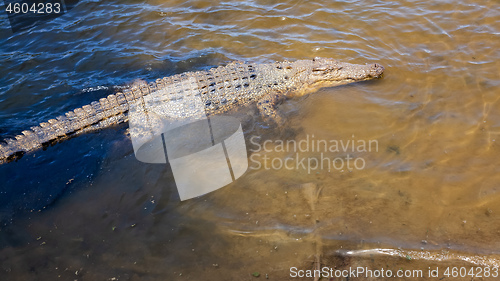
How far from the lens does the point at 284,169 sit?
442 centimetres

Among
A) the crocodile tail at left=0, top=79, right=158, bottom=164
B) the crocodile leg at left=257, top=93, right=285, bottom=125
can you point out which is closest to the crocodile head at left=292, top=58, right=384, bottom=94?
the crocodile leg at left=257, top=93, right=285, bottom=125

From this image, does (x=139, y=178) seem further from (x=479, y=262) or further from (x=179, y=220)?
(x=479, y=262)

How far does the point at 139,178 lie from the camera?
4.46m

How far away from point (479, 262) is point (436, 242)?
39 centimetres

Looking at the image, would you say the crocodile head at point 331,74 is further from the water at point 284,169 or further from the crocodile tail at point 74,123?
the crocodile tail at point 74,123

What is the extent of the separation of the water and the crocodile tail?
0.54ft

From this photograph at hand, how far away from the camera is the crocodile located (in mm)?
4949

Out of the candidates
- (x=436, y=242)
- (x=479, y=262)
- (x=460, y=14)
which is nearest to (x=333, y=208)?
(x=436, y=242)

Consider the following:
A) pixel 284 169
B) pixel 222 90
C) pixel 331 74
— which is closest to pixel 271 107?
pixel 222 90

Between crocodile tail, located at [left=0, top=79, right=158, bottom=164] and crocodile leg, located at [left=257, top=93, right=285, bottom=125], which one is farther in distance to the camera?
crocodile leg, located at [left=257, top=93, right=285, bottom=125]

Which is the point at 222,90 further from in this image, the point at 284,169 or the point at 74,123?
the point at 74,123

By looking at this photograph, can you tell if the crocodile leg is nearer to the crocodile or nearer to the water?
the crocodile

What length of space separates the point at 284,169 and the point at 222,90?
202 centimetres

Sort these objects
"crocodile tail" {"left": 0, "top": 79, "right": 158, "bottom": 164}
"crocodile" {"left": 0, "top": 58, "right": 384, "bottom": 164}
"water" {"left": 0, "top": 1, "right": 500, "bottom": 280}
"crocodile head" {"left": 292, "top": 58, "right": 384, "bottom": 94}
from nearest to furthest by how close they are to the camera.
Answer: "water" {"left": 0, "top": 1, "right": 500, "bottom": 280} → "crocodile tail" {"left": 0, "top": 79, "right": 158, "bottom": 164} → "crocodile" {"left": 0, "top": 58, "right": 384, "bottom": 164} → "crocodile head" {"left": 292, "top": 58, "right": 384, "bottom": 94}
